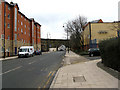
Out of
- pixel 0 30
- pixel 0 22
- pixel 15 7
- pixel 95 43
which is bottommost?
pixel 95 43

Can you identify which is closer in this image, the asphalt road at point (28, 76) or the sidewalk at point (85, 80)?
the sidewalk at point (85, 80)

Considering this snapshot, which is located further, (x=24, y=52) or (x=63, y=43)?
(x=63, y=43)

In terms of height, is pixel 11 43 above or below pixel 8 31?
below

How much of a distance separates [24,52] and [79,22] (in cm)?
2007

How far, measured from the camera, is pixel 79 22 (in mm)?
39219

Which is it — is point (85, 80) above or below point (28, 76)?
above

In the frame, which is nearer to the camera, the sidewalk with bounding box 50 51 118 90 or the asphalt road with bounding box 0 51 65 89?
the sidewalk with bounding box 50 51 118 90

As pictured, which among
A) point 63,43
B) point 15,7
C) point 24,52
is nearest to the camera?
point 24,52

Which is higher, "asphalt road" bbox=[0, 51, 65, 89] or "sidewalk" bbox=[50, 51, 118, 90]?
"sidewalk" bbox=[50, 51, 118, 90]

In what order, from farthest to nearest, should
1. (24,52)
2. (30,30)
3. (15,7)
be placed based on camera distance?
1. (30,30)
2. (15,7)
3. (24,52)

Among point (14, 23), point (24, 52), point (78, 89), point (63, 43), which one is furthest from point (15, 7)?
point (63, 43)

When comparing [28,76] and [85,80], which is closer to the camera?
[85,80]

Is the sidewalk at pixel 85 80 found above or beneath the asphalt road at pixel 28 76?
above

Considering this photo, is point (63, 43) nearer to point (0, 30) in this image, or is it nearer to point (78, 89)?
point (0, 30)
